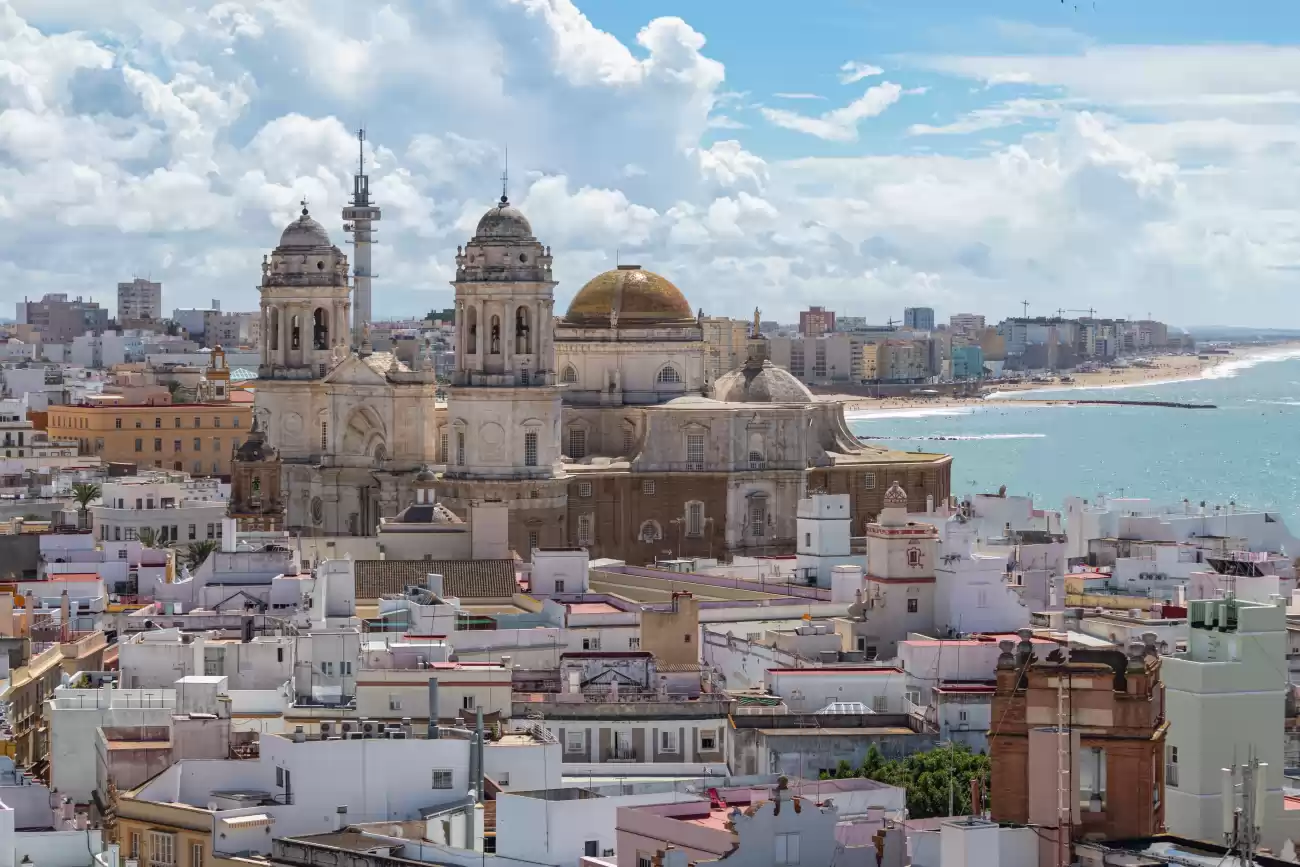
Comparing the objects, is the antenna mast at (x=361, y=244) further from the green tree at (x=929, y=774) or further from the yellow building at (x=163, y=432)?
the green tree at (x=929, y=774)

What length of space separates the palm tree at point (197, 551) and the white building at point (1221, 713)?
29.7 m

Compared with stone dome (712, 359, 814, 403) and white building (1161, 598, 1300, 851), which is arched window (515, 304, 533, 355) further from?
white building (1161, 598, 1300, 851)

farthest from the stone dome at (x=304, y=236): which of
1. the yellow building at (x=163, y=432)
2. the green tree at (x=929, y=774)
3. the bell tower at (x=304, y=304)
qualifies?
the green tree at (x=929, y=774)

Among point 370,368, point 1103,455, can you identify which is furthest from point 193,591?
point 1103,455

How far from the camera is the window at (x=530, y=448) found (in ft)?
208

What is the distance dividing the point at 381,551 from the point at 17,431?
3376cm

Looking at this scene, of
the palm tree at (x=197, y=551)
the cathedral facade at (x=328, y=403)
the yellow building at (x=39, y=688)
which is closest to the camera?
Answer: the yellow building at (x=39, y=688)

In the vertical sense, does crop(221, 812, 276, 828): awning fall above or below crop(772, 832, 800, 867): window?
below

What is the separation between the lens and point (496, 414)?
63094mm

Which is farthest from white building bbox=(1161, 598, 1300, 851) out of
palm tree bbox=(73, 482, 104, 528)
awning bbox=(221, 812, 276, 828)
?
palm tree bbox=(73, 482, 104, 528)

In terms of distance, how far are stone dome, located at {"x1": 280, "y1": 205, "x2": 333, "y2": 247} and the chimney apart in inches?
1534

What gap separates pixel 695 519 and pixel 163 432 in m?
31.4

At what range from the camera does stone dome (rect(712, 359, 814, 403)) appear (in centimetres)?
6762

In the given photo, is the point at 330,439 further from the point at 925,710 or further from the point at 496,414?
the point at 925,710
